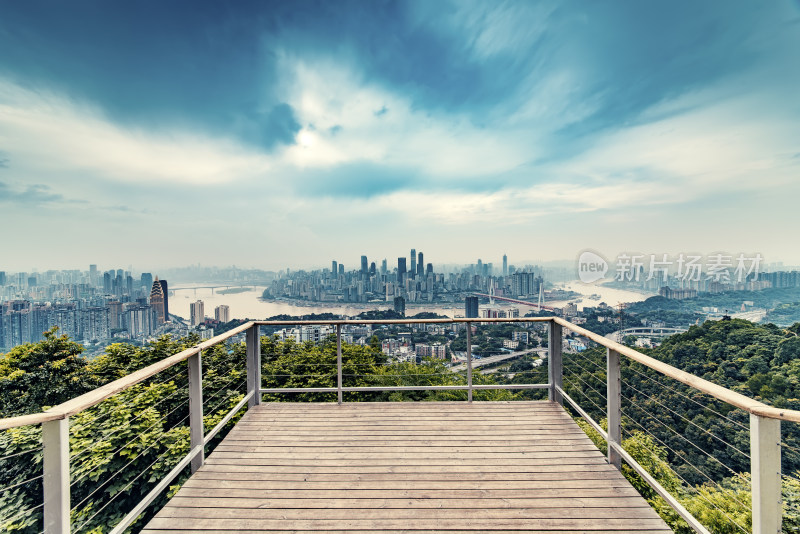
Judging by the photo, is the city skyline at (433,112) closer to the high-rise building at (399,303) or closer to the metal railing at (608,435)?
the high-rise building at (399,303)

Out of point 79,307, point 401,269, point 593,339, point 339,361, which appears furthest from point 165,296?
point 593,339

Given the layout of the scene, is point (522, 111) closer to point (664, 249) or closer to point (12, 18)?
point (664, 249)

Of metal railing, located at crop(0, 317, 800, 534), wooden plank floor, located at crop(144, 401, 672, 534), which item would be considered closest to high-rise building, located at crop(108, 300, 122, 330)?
wooden plank floor, located at crop(144, 401, 672, 534)

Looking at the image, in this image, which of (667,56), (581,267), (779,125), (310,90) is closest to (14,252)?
(310,90)

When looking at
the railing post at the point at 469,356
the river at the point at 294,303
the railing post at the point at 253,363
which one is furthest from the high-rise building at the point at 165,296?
the railing post at the point at 469,356

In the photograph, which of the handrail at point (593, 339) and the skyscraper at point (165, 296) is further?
the skyscraper at point (165, 296)

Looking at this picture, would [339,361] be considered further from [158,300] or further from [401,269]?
[401,269]
